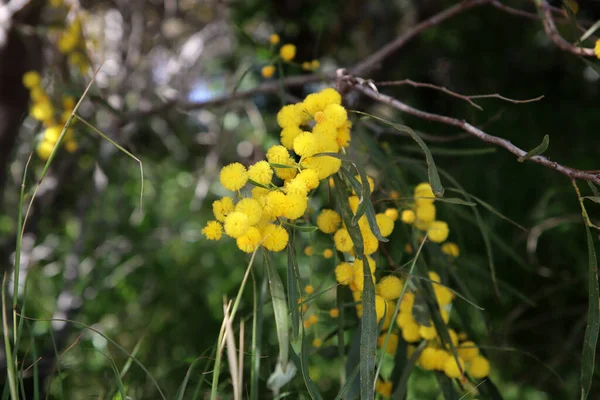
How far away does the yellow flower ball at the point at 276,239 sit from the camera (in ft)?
1.63

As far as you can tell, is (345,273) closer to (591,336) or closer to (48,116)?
(591,336)

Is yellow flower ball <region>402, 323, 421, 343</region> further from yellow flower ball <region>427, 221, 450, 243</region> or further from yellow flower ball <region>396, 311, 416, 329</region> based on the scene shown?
yellow flower ball <region>427, 221, 450, 243</region>

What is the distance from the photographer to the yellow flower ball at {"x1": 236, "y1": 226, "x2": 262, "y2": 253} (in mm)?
481

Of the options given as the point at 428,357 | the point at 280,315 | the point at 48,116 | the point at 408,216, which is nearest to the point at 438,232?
the point at 408,216

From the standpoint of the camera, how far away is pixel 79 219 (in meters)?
1.46

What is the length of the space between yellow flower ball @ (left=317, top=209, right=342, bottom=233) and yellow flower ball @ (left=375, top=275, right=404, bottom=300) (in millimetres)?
79

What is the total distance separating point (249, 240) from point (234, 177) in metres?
0.06

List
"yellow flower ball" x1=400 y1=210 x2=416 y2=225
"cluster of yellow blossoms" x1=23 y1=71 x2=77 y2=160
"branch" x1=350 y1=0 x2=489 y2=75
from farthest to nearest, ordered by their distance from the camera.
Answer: "cluster of yellow blossoms" x1=23 y1=71 x2=77 y2=160
"branch" x1=350 y1=0 x2=489 y2=75
"yellow flower ball" x1=400 y1=210 x2=416 y2=225

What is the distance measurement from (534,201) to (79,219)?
1.31 m

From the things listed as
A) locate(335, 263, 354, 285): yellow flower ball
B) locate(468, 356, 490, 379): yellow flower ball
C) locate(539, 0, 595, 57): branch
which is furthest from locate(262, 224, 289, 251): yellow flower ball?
locate(539, 0, 595, 57): branch

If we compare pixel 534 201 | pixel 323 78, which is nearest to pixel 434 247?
pixel 323 78

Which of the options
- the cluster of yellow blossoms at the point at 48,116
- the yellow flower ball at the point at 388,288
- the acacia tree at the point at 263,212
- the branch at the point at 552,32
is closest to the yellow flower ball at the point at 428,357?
the acacia tree at the point at 263,212

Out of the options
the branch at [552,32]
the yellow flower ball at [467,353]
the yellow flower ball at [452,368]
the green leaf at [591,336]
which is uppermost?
the branch at [552,32]

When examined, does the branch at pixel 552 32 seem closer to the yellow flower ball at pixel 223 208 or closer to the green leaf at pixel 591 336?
the green leaf at pixel 591 336
